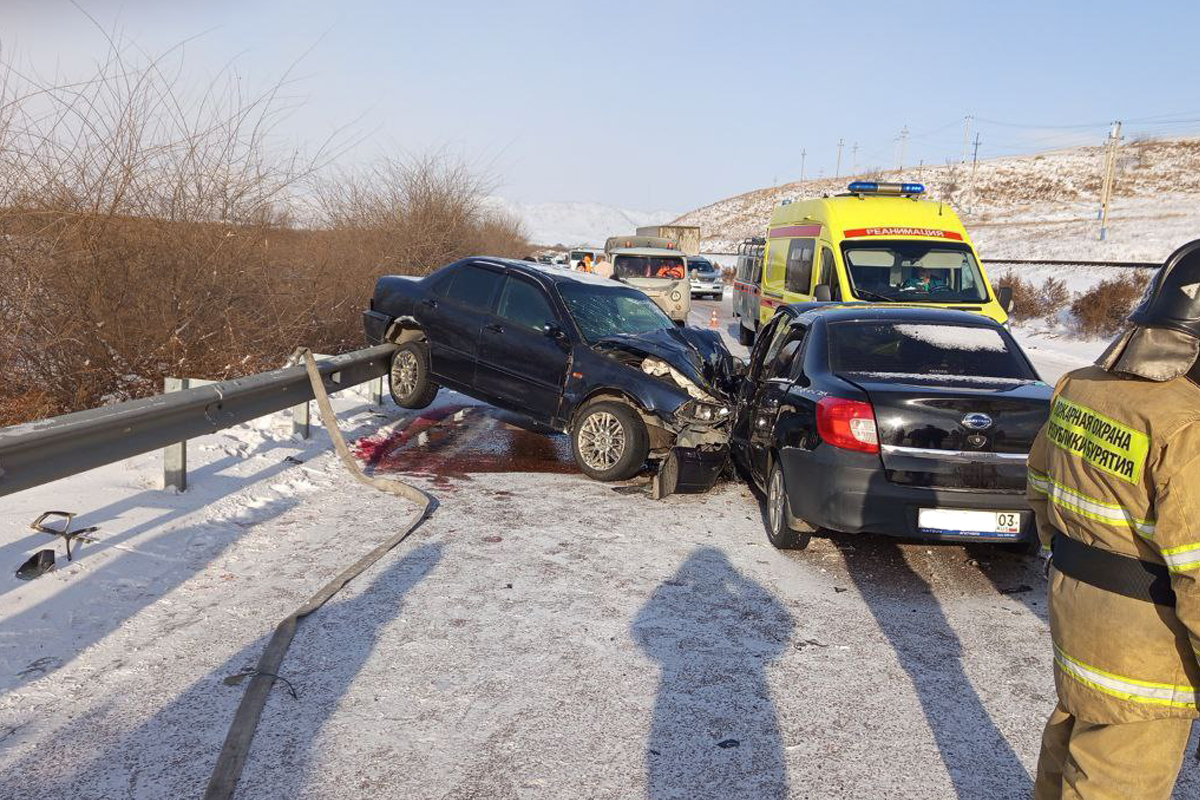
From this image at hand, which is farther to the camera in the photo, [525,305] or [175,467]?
[525,305]

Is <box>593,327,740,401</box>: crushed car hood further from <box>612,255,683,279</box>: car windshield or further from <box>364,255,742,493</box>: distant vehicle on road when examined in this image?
<box>612,255,683,279</box>: car windshield

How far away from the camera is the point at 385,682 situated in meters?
3.87

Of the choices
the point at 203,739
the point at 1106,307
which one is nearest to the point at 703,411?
the point at 203,739

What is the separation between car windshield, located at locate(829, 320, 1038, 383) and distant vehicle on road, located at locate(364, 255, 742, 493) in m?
1.61

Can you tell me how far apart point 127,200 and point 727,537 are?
230 inches

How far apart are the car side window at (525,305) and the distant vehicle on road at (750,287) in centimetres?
852

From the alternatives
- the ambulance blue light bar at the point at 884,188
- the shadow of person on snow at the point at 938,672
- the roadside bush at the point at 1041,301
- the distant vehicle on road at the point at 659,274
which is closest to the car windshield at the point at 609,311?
the shadow of person on snow at the point at 938,672

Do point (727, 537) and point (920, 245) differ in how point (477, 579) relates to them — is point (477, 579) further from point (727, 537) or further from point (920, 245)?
point (920, 245)

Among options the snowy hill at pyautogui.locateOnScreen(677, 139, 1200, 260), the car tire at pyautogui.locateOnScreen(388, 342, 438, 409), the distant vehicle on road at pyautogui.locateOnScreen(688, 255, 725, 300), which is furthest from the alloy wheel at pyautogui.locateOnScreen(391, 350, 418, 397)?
the snowy hill at pyautogui.locateOnScreen(677, 139, 1200, 260)

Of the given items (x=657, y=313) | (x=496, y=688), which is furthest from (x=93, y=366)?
(x=496, y=688)

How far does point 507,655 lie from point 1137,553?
106 inches

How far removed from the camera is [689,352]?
8.59 m

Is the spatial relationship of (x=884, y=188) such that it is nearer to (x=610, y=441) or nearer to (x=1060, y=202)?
(x=610, y=441)

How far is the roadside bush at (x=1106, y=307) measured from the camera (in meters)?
23.2
